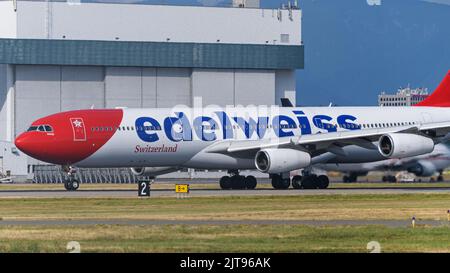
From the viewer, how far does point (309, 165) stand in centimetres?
6875

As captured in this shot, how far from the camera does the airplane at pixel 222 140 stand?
67.0 m

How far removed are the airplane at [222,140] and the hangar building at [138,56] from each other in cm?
4958

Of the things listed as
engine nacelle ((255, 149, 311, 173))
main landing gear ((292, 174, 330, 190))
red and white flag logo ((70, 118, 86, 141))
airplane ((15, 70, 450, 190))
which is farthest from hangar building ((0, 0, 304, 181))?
engine nacelle ((255, 149, 311, 173))

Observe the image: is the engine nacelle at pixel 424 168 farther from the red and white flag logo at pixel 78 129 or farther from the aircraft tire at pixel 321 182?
the red and white flag logo at pixel 78 129

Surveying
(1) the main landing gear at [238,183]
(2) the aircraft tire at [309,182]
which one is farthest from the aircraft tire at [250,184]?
(2) the aircraft tire at [309,182]

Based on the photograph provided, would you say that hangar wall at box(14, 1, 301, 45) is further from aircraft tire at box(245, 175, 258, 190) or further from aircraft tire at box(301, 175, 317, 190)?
aircraft tire at box(301, 175, 317, 190)

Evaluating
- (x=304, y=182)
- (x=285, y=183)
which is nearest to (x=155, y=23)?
(x=285, y=183)

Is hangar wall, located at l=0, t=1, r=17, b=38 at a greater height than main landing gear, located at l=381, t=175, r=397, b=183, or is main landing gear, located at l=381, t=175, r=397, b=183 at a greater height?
hangar wall, located at l=0, t=1, r=17, b=38

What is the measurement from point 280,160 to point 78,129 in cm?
1146

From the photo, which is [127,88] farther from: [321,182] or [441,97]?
[321,182]

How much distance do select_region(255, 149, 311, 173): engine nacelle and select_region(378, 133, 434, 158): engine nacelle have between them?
4.37 meters

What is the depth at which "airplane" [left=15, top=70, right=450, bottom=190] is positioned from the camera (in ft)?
220
